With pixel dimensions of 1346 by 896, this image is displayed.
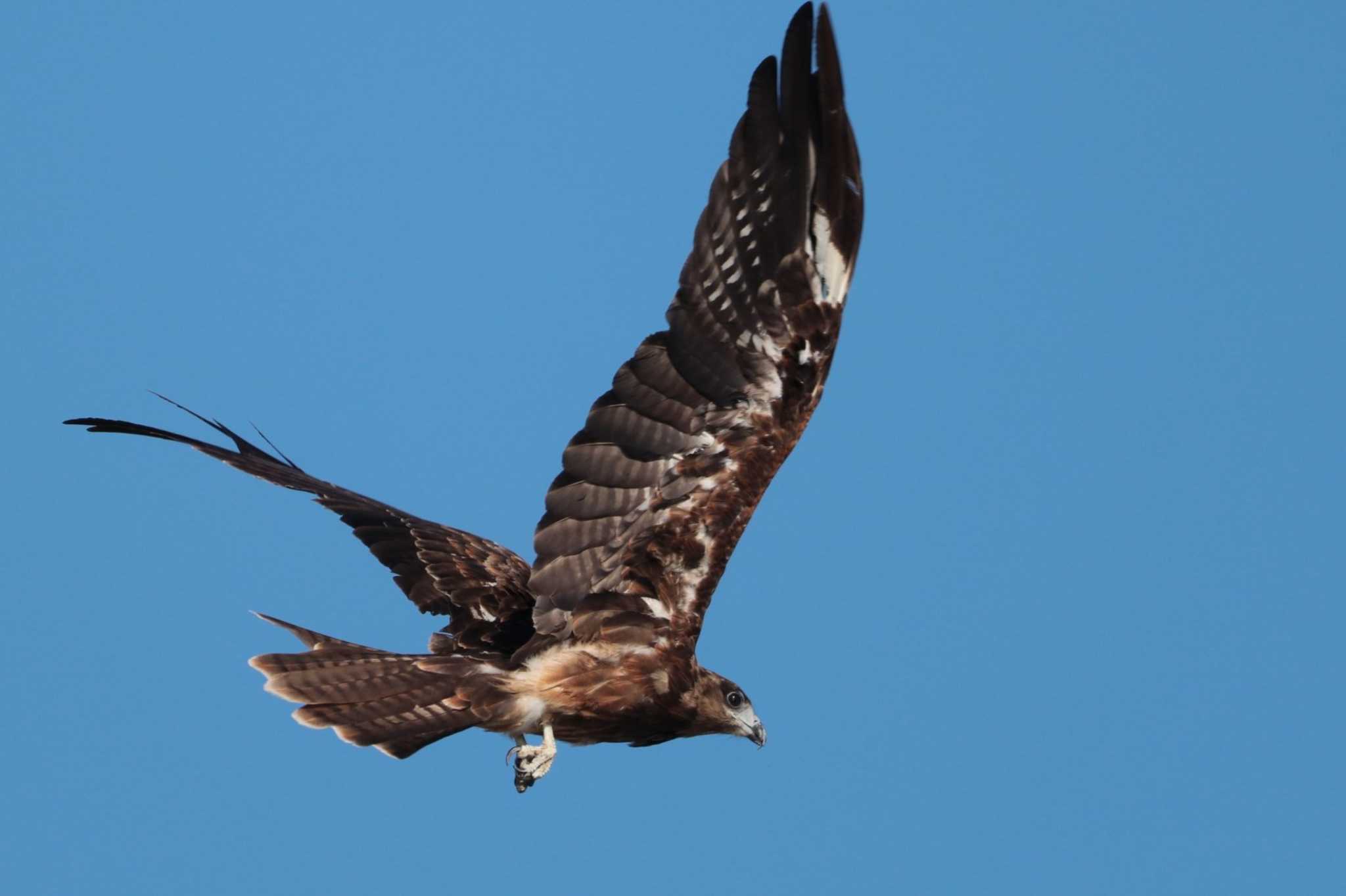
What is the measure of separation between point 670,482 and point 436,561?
148 cm

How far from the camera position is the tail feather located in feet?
31.5

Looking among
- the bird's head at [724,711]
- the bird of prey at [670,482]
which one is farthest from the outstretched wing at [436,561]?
the bird's head at [724,711]

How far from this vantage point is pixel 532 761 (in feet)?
33.0

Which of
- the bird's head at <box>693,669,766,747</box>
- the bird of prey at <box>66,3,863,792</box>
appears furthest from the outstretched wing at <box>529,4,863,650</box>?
the bird's head at <box>693,669,766,747</box>

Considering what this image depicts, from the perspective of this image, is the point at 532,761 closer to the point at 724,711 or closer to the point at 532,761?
the point at 532,761

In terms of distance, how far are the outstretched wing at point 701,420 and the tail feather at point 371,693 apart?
2.01ft

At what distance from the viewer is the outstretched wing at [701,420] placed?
9.98 metres

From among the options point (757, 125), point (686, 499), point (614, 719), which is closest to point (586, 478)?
point (686, 499)

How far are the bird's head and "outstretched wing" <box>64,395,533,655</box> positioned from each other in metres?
0.91

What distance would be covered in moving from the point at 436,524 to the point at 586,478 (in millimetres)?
1574

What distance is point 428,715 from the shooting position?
9742 millimetres

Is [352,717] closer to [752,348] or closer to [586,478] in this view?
[586,478]

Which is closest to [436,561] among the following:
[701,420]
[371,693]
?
[371,693]

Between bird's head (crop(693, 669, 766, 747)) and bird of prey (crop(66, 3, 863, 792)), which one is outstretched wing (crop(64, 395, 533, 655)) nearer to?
bird of prey (crop(66, 3, 863, 792))
